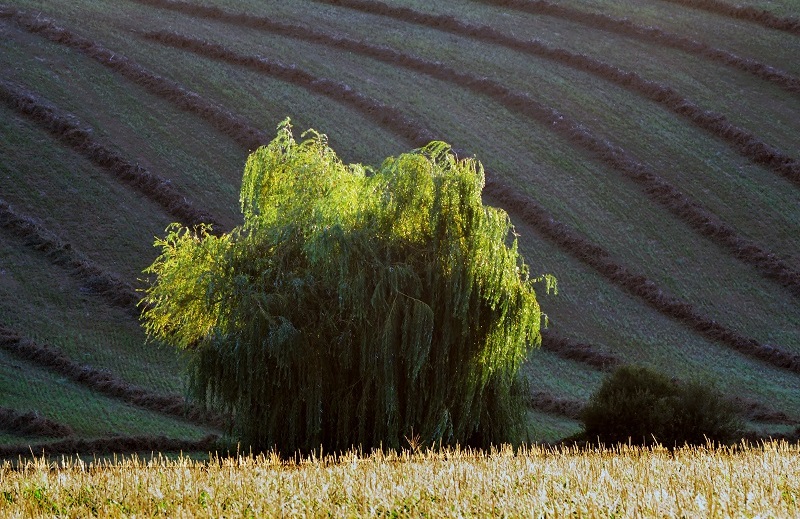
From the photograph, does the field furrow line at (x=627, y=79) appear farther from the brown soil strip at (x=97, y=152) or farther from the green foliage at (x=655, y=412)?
the green foliage at (x=655, y=412)

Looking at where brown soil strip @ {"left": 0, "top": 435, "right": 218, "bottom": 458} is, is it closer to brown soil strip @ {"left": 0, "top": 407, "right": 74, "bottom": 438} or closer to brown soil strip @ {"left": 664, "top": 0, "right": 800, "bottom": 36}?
brown soil strip @ {"left": 0, "top": 407, "right": 74, "bottom": 438}

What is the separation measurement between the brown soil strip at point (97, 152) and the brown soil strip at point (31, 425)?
17510 mm

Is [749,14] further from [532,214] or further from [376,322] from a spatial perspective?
[376,322]

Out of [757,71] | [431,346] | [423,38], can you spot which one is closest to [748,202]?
[757,71]

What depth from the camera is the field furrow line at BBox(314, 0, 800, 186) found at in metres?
58.1

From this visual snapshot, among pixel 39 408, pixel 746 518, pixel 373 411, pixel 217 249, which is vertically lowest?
pixel 39 408

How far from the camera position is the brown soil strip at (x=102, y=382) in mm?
35844

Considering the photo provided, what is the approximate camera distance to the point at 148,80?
208ft

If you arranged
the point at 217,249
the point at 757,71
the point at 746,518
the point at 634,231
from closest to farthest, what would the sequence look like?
the point at 746,518
the point at 217,249
the point at 634,231
the point at 757,71

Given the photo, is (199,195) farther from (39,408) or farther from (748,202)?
(748,202)

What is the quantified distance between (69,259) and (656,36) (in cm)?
4173

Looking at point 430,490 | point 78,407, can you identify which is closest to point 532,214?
point 78,407

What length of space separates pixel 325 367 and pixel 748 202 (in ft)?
109

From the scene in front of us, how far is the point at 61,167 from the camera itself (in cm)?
5447
